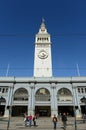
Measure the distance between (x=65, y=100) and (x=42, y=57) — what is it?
2383cm

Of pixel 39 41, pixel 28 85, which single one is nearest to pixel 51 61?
pixel 39 41

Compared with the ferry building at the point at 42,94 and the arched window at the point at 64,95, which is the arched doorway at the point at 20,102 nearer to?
the ferry building at the point at 42,94

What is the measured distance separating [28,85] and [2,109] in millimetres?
12073

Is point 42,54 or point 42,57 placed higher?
point 42,54

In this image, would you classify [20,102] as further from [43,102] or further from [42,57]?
[42,57]

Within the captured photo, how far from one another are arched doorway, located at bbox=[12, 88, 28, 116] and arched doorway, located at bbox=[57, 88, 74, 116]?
11.3 metres

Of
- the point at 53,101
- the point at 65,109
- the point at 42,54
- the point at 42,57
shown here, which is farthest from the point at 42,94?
the point at 42,54

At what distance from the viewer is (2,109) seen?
4984 cm

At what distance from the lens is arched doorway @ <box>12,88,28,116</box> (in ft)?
157

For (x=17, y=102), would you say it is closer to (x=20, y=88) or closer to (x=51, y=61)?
(x=20, y=88)

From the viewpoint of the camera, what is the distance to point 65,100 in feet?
159

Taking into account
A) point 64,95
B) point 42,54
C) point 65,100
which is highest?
point 42,54

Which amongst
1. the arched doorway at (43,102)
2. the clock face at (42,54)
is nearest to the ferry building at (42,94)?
the arched doorway at (43,102)

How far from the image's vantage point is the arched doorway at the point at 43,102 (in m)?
47.7
